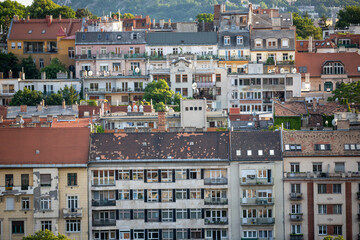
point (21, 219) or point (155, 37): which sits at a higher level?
point (155, 37)

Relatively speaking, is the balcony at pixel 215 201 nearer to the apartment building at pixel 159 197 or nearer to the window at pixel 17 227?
the apartment building at pixel 159 197

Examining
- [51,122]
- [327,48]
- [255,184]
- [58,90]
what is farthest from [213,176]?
[327,48]

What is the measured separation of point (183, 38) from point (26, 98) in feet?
74.8

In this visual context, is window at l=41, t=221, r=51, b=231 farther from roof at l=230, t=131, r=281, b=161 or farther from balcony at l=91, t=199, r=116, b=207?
roof at l=230, t=131, r=281, b=161

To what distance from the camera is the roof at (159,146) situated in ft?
375

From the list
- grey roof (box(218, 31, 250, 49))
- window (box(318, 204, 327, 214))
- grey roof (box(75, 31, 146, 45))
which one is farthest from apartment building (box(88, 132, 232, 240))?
grey roof (box(75, 31, 146, 45))

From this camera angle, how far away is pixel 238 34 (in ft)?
580

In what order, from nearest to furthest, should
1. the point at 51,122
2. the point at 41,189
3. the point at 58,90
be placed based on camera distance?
1. the point at 41,189
2. the point at 51,122
3. the point at 58,90

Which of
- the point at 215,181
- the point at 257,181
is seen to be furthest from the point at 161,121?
the point at 257,181

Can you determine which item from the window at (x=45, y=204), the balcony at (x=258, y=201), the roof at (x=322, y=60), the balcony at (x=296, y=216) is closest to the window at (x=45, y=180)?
the window at (x=45, y=204)

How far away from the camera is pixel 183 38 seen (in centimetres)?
17562

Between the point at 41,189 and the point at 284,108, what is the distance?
3424 cm

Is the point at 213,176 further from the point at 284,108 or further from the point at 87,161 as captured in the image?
the point at 284,108

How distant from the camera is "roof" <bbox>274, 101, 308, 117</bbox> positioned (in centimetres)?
13750
